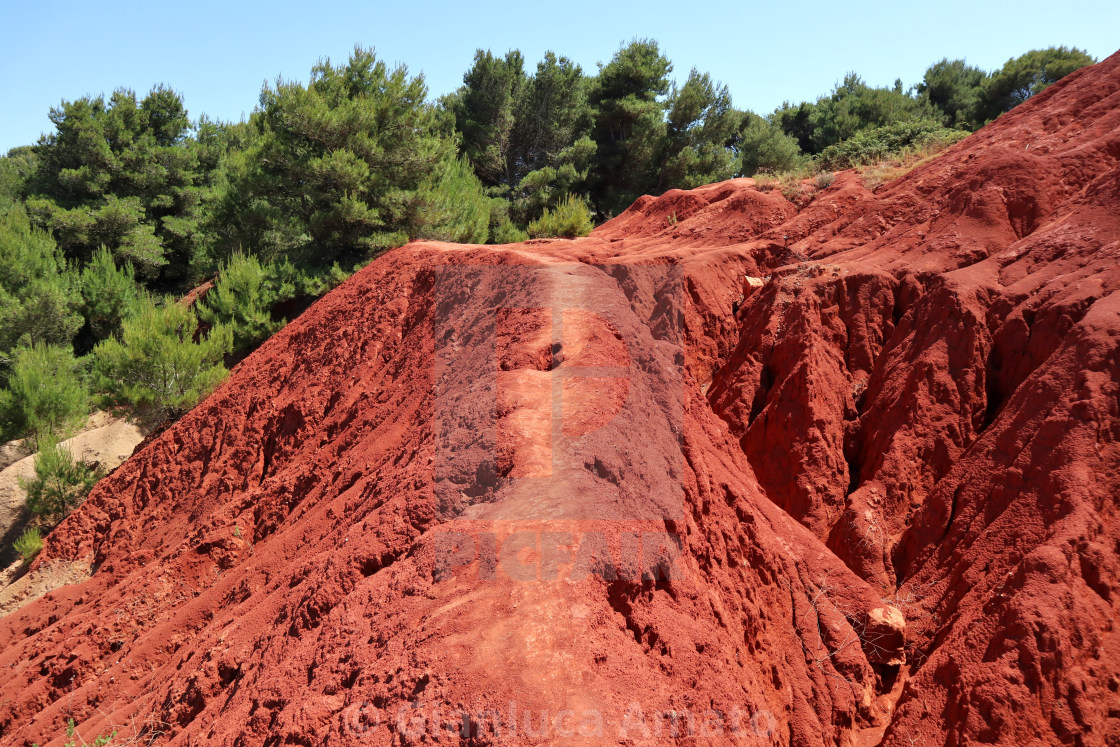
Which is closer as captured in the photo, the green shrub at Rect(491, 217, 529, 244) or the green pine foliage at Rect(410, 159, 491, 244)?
the green pine foliage at Rect(410, 159, 491, 244)

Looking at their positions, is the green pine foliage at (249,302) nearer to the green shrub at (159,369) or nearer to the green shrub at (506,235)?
the green shrub at (159,369)

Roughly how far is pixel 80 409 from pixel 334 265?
6.39 m

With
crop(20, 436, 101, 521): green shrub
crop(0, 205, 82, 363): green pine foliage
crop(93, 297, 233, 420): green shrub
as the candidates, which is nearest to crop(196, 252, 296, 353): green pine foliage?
crop(93, 297, 233, 420): green shrub

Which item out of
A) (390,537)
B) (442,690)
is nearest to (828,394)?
(390,537)

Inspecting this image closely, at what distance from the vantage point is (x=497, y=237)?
19562mm

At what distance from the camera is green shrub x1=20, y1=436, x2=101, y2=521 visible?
12484 millimetres

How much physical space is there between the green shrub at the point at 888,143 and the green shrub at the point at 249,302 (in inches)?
459

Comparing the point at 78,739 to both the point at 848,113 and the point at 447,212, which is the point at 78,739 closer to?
the point at 447,212

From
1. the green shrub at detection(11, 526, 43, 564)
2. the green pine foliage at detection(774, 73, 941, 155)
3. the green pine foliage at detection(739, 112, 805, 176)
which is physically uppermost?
the green pine foliage at detection(774, 73, 941, 155)

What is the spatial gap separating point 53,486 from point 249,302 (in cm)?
501

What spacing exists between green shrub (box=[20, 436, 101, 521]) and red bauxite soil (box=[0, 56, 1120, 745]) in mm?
3634

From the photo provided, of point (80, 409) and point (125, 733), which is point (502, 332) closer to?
point (125, 733)

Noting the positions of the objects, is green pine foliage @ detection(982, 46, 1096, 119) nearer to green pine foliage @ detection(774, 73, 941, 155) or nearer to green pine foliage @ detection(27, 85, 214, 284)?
green pine foliage @ detection(774, 73, 941, 155)

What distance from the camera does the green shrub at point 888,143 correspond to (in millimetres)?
12328
